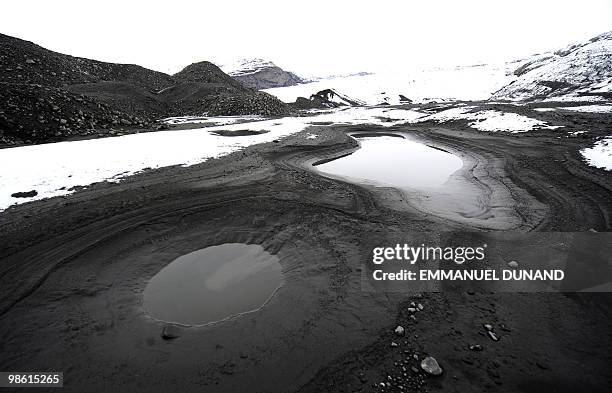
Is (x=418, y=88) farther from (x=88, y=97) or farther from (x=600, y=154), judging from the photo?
(x=88, y=97)

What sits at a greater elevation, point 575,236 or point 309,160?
point 309,160

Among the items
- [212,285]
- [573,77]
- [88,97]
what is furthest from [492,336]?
[573,77]

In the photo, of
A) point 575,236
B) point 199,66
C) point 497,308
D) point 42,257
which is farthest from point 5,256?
point 199,66

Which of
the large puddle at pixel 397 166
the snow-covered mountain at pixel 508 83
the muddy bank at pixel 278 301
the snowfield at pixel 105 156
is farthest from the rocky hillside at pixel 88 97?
the snow-covered mountain at pixel 508 83

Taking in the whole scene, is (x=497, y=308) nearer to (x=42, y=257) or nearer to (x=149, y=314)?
(x=149, y=314)

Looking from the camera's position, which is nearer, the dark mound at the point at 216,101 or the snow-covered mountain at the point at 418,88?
the dark mound at the point at 216,101

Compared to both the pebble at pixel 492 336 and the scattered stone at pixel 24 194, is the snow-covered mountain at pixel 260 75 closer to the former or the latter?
the scattered stone at pixel 24 194
